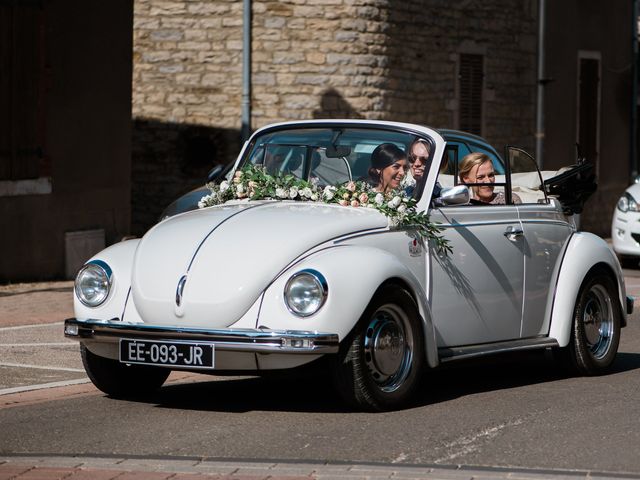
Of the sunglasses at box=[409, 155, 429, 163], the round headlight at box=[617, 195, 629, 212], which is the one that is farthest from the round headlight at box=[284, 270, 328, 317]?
the round headlight at box=[617, 195, 629, 212]

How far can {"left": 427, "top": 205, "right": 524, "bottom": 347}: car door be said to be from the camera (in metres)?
8.96

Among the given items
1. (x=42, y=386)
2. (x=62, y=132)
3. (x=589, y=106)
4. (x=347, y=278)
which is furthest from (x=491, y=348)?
(x=589, y=106)

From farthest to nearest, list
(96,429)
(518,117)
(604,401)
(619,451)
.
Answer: (518,117) → (604,401) → (96,429) → (619,451)

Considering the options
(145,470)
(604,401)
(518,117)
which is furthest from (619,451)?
(518,117)

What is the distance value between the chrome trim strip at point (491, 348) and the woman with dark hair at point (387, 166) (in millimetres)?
1052

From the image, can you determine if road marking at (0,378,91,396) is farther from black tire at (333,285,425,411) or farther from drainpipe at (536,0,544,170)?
drainpipe at (536,0,544,170)

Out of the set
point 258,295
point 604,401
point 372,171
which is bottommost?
point 604,401

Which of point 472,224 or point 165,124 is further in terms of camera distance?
point 165,124

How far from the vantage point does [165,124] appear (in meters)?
25.3

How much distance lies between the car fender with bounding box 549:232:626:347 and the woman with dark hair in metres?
1.54

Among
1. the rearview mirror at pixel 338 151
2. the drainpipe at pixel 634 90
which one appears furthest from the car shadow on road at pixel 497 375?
the drainpipe at pixel 634 90

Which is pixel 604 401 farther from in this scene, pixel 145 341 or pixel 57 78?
pixel 57 78

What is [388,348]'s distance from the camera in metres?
8.35

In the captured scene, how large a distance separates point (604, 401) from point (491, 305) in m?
0.92
